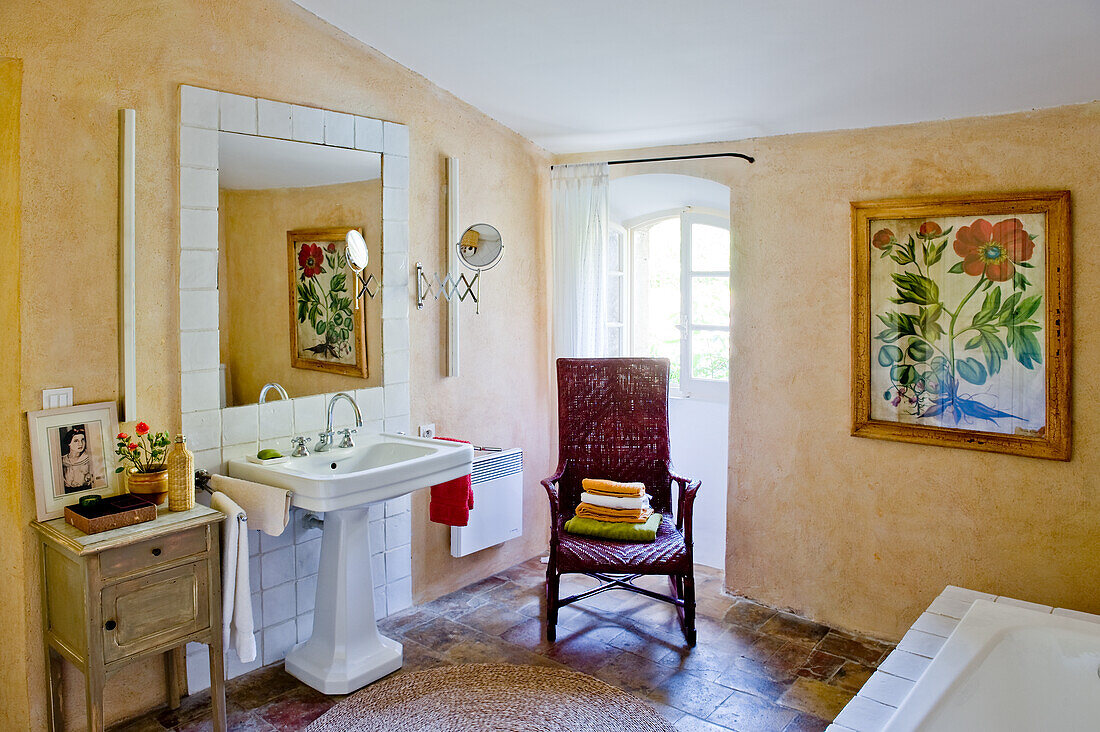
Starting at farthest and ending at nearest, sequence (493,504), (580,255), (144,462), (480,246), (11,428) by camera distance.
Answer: (580,255), (493,504), (480,246), (144,462), (11,428)

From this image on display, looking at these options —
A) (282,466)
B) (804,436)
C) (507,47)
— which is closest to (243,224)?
(282,466)

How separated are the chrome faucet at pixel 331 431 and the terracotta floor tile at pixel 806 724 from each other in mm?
1905

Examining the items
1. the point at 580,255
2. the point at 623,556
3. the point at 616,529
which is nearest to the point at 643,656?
the point at 623,556

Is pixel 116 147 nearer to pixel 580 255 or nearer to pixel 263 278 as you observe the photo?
pixel 263 278

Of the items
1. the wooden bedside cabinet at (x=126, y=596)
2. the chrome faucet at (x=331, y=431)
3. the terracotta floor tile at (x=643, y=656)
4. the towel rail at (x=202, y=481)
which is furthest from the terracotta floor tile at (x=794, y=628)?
the towel rail at (x=202, y=481)

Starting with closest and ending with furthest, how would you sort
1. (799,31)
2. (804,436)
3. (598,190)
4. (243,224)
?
(799,31), (243,224), (804,436), (598,190)

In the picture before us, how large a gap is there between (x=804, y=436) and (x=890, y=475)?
1.26 feet

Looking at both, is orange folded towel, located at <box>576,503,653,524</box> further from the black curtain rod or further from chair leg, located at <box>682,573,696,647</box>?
the black curtain rod

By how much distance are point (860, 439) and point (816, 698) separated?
1068mm

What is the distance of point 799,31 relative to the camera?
2637mm

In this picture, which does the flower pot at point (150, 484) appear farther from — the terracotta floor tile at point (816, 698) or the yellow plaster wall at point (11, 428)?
the terracotta floor tile at point (816, 698)

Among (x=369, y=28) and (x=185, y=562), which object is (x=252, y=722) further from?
(x=369, y=28)

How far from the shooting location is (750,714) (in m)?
2.75

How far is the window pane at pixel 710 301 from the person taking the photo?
449cm
